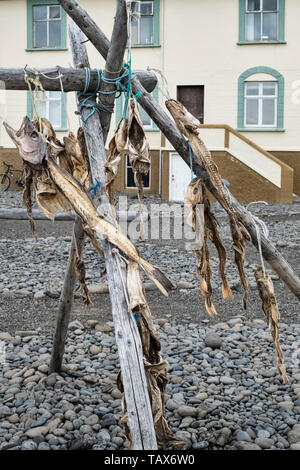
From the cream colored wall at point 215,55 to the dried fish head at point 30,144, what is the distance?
1489 cm

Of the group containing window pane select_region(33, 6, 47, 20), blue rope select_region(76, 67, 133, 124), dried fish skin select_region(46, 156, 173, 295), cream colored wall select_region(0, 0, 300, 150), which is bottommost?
dried fish skin select_region(46, 156, 173, 295)

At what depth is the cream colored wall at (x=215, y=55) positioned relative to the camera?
17062 mm

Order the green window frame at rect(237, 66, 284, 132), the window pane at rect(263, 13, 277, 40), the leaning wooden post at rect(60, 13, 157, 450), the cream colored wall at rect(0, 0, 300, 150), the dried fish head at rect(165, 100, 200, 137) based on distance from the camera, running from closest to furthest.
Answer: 1. the leaning wooden post at rect(60, 13, 157, 450)
2. the dried fish head at rect(165, 100, 200, 137)
3. the cream colored wall at rect(0, 0, 300, 150)
4. the green window frame at rect(237, 66, 284, 132)
5. the window pane at rect(263, 13, 277, 40)

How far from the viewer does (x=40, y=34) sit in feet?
60.0

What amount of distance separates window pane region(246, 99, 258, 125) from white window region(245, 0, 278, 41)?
1.75 metres

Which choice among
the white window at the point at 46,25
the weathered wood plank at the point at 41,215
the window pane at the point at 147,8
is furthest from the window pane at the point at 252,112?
the weathered wood plank at the point at 41,215

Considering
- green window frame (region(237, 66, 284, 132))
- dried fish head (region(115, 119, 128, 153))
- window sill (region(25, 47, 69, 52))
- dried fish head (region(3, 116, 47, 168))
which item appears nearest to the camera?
dried fish head (region(3, 116, 47, 168))

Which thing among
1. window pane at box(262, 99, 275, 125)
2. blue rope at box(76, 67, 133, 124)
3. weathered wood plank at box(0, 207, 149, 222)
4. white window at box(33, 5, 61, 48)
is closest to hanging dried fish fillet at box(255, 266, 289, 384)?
blue rope at box(76, 67, 133, 124)

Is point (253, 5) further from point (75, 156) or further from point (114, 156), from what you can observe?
point (114, 156)

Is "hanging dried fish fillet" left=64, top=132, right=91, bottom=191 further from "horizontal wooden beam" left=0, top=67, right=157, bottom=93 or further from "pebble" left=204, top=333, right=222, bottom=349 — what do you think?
"pebble" left=204, top=333, right=222, bottom=349

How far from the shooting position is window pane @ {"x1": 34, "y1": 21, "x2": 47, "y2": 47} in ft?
59.9

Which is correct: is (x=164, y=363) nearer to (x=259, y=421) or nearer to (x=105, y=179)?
(x=105, y=179)

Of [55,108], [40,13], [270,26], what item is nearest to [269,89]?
[270,26]
